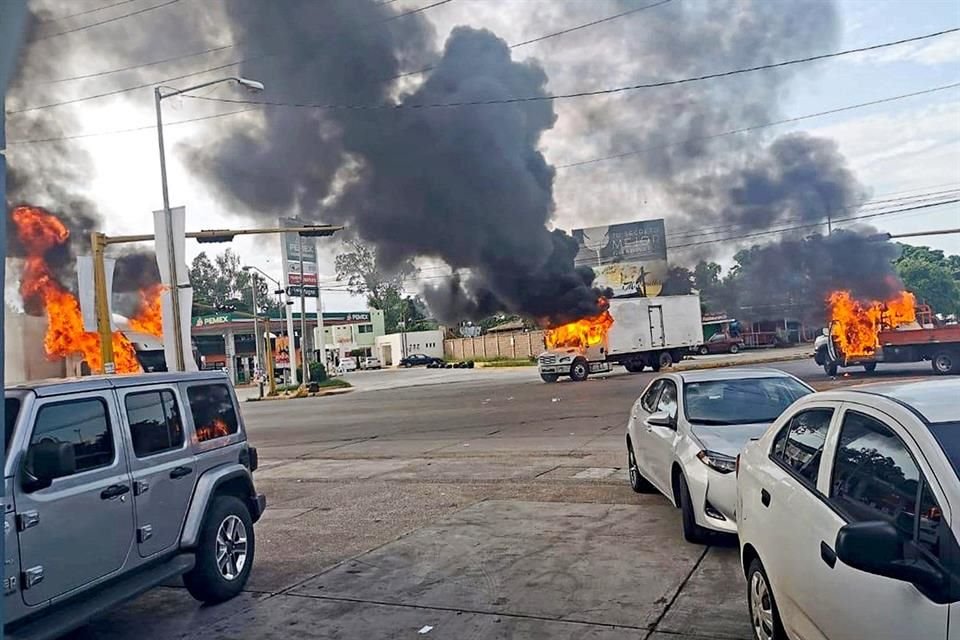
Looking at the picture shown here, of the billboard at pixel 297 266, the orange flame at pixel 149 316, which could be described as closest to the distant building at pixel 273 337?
the billboard at pixel 297 266

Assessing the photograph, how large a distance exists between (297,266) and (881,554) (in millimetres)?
46714

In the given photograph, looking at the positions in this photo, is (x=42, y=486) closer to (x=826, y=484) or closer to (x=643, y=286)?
(x=826, y=484)

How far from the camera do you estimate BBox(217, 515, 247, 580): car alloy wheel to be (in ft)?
18.7

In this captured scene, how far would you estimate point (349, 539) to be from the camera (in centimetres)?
748

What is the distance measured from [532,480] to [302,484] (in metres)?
3.42

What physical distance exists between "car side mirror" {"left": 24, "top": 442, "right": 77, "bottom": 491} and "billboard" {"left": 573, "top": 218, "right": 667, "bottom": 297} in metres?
48.4

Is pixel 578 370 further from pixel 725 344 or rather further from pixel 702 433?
pixel 702 433

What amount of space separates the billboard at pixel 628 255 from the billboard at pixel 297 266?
57.0ft

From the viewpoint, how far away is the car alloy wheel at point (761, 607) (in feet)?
12.9

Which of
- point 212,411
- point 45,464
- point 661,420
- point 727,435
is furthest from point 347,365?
point 45,464

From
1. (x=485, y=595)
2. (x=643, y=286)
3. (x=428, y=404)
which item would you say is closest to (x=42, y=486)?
(x=485, y=595)

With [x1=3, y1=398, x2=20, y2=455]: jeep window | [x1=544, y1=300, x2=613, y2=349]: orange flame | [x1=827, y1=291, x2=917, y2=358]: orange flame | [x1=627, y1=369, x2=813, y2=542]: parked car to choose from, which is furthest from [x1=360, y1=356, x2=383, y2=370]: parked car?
[x1=3, y1=398, x2=20, y2=455]: jeep window

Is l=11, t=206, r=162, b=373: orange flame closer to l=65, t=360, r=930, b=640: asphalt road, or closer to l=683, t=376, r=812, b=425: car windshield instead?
l=65, t=360, r=930, b=640: asphalt road

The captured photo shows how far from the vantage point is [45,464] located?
13.6ft
